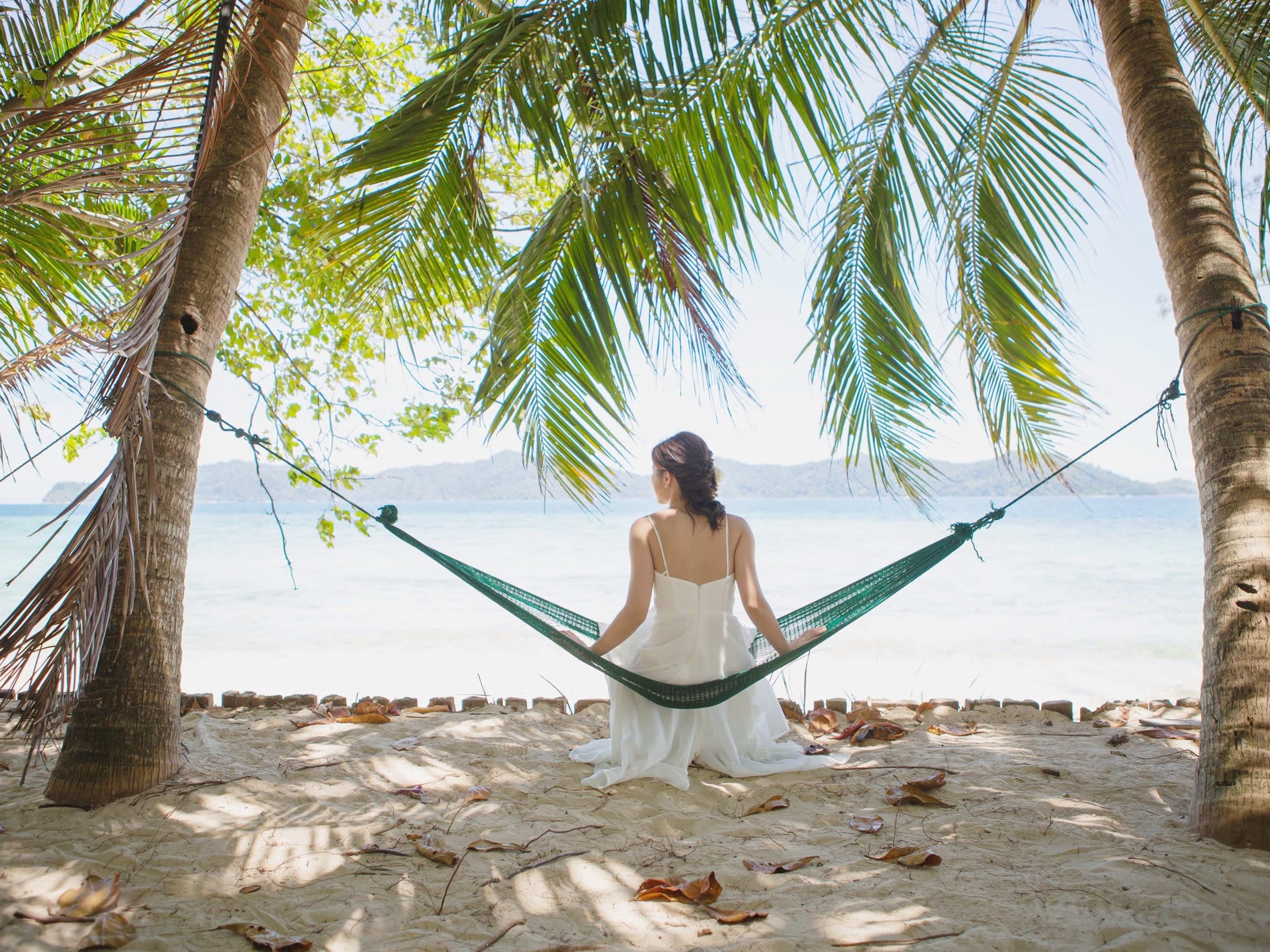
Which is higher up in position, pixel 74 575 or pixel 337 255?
pixel 337 255

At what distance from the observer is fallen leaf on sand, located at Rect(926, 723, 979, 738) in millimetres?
2412

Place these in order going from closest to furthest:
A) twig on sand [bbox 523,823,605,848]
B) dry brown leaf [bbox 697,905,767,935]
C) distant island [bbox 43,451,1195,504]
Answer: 1. dry brown leaf [bbox 697,905,767,935]
2. twig on sand [bbox 523,823,605,848]
3. distant island [bbox 43,451,1195,504]

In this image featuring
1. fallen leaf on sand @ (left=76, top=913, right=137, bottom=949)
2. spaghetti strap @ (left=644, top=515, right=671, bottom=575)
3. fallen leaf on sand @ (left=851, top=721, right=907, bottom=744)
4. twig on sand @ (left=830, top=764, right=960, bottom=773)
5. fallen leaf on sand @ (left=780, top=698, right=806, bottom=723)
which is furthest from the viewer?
fallen leaf on sand @ (left=780, top=698, right=806, bottom=723)

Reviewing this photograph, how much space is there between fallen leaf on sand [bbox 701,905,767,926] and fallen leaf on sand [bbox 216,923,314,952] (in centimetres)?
64

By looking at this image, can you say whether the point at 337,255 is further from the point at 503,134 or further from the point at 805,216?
the point at 805,216

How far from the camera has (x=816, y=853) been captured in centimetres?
156

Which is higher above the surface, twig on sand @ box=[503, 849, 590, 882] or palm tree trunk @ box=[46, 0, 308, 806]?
palm tree trunk @ box=[46, 0, 308, 806]

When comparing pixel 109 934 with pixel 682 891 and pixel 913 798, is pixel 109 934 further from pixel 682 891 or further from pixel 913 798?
pixel 913 798

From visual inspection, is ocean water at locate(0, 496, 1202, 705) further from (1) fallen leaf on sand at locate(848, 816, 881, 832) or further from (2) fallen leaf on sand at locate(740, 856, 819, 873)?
(2) fallen leaf on sand at locate(740, 856, 819, 873)

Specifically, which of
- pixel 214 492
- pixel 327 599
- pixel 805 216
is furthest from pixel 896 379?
pixel 214 492

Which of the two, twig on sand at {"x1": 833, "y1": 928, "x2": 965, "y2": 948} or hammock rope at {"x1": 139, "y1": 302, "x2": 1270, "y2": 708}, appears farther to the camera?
hammock rope at {"x1": 139, "y1": 302, "x2": 1270, "y2": 708}

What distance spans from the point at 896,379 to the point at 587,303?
3.61ft

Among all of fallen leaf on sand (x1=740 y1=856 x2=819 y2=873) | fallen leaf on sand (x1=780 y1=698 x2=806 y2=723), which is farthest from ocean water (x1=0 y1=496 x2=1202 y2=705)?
fallen leaf on sand (x1=740 y1=856 x2=819 y2=873)

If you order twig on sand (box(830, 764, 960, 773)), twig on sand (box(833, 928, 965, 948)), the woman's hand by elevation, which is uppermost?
the woman's hand
